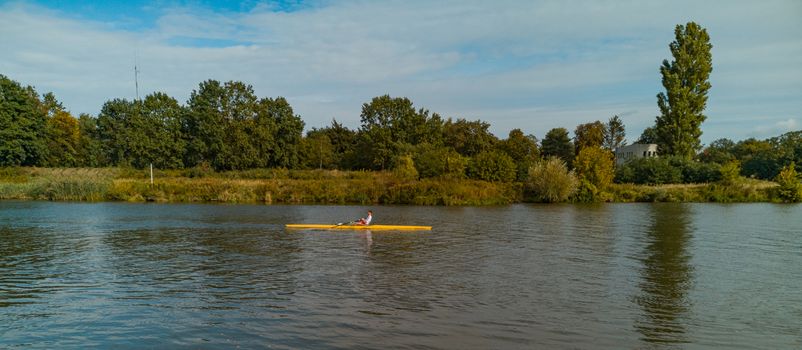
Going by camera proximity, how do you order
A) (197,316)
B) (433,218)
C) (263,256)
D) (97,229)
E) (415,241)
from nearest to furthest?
(197,316)
(263,256)
(415,241)
(97,229)
(433,218)

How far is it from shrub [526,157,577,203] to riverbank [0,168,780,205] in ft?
6.53

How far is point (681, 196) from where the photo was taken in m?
54.5

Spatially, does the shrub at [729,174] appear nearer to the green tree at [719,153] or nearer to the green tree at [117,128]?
the green tree at [719,153]

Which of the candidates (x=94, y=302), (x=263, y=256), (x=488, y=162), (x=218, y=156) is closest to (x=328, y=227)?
(x=263, y=256)

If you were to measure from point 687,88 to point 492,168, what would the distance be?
29.3 metres

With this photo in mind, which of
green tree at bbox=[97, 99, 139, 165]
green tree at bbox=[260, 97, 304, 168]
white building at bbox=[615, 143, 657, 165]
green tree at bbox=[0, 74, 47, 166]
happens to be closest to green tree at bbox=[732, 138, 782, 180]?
white building at bbox=[615, 143, 657, 165]

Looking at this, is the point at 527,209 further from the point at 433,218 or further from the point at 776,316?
the point at 776,316

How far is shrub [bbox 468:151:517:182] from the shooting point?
55375 mm

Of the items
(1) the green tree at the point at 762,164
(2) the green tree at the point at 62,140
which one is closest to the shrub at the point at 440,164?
(1) the green tree at the point at 762,164

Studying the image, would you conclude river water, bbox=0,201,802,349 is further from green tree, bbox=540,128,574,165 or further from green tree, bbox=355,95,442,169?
green tree, bbox=540,128,574,165

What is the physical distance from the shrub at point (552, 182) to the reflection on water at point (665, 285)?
21.5 m

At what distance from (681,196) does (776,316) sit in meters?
46.8

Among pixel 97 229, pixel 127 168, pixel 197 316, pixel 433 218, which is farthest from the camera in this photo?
pixel 127 168

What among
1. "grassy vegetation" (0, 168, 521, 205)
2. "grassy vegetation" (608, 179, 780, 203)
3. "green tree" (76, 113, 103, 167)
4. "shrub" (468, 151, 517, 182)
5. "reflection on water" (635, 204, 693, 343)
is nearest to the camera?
"reflection on water" (635, 204, 693, 343)
